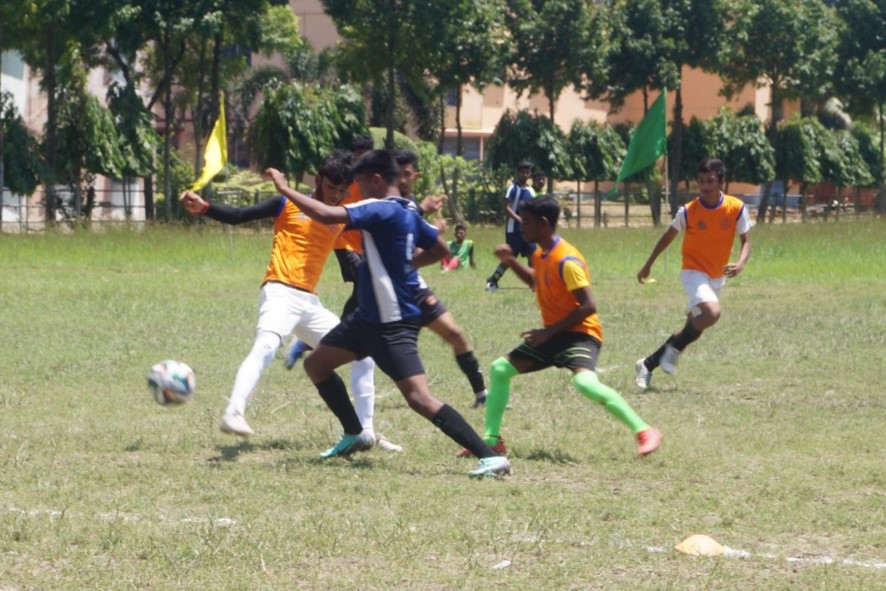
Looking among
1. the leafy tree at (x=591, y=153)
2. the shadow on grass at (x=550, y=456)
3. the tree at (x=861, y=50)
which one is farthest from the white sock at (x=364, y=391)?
the tree at (x=861, y=50)

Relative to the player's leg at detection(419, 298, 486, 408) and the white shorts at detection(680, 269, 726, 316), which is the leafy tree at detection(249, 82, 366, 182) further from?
the player's leg at detection(419, 298, 486, 408)

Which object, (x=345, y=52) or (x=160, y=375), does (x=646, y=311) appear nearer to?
(x=160, y=375)

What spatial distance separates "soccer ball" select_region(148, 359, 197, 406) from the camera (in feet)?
26.9

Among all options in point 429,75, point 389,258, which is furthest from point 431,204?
point 429,75

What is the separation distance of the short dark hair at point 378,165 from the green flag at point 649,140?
18372 millimetres

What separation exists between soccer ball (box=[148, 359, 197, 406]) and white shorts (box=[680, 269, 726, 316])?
459cm

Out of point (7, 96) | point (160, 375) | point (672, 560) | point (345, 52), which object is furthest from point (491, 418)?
point (345, 52)

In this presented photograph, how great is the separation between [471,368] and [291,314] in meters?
1.51

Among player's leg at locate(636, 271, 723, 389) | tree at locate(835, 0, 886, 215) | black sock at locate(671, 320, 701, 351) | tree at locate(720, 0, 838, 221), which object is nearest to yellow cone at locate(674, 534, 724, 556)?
player's leg at locate(636, 271, 723, 389)

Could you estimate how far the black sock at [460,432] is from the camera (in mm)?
7379

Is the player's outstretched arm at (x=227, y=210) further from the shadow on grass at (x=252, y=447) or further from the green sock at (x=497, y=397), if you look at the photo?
the green sock at (x=497, y=397)

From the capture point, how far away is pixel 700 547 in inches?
231

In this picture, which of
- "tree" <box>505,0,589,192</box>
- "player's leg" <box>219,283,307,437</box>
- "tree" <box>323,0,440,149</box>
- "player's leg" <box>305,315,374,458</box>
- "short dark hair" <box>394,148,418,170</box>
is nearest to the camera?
"player's leg" <box>305,315,374,458</box>

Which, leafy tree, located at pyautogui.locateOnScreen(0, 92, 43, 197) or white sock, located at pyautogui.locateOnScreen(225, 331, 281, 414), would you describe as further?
leafy tree, located at pyautogui.locateOnScreen(0, 92, 43, 197)
